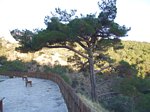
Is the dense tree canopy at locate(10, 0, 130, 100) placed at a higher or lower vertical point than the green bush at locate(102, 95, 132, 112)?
higher

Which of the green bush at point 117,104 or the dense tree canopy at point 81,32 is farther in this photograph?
the green bush at point 117,104

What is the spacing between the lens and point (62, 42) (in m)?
34.6

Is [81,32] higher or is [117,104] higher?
[81,32]

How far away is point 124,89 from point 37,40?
19612 mm

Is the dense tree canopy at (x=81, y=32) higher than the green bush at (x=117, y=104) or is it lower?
higher

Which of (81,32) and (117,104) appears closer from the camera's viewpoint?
(81,32)

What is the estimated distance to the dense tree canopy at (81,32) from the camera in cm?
3219

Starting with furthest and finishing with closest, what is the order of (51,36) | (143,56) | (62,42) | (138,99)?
(143,56) → (138,99) → (62,42) → (51,36)

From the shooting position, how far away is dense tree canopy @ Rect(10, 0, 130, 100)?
1267 inches

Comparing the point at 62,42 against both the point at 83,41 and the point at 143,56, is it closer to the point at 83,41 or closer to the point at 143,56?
the point at 83,41

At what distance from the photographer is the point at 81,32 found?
32.2m

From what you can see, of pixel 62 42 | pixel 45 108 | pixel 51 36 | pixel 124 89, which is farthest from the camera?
pixel 124 89

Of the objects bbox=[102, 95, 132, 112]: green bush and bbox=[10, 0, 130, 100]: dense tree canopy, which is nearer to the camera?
bbox=[10, 0, 130, 100]: dense tree canopy

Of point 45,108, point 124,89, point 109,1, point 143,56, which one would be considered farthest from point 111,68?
point 143,56
